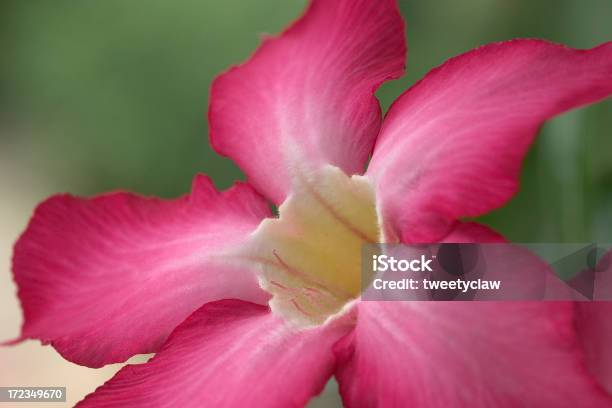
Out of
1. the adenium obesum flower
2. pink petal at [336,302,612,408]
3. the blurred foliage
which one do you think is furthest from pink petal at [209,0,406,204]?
the blurred foliage

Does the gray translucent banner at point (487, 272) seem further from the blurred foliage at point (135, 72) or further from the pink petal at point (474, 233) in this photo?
the blurred foliage at point (135, 72)

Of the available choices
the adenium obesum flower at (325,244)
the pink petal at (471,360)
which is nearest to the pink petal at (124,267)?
the adenium obesum flower at (325,244)

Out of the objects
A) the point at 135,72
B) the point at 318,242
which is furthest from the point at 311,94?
the point at 135,72

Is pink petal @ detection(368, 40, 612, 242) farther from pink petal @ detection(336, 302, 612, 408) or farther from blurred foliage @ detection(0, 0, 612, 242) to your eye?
blurred foliage @ detection(0, 0, 612, 242)

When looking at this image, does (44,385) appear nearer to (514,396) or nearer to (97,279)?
(97,279)

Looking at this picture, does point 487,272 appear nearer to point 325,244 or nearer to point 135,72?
point 325,244

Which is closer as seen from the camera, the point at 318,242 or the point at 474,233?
the point at 474,233
